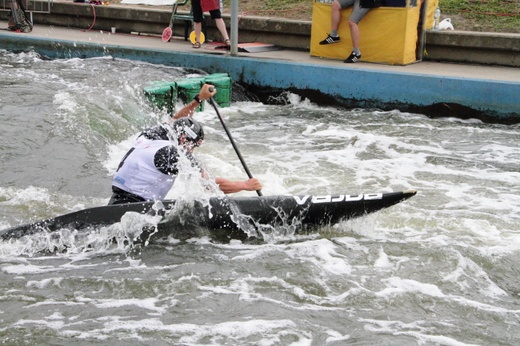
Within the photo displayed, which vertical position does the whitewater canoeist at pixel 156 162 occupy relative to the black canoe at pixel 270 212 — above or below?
above

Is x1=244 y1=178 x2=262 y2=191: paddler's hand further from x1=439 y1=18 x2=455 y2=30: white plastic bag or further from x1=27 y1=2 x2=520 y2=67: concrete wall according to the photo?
x1=439 y1=18 x2=455 y2=30: white plastic bag

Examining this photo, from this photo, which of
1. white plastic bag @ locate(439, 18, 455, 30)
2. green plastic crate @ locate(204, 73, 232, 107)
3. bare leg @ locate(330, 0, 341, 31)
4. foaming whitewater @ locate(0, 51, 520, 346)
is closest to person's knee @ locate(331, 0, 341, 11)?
bare leg @ locate(330, 0, 341, 31)

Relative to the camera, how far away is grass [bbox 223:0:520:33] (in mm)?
13492

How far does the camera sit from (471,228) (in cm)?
681

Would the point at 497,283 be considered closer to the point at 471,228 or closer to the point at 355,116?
the point at 471,228

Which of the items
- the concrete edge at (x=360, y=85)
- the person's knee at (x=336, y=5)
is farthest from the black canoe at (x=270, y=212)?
the person's knee at (x=336, y=5)

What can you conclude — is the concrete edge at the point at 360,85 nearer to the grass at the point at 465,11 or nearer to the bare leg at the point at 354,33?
the bare leg at the point at 354,33

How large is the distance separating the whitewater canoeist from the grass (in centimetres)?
855

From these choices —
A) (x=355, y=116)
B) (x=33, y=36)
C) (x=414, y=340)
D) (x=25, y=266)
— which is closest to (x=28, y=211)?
(x=25, y=266)

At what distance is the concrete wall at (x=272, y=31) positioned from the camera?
11.8 meters

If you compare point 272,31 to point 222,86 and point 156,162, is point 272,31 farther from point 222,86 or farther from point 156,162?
point 156,162

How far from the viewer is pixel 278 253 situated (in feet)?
20.5

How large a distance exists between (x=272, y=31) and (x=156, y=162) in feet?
25.0

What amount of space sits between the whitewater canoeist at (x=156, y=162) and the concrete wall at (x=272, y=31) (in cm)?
675
